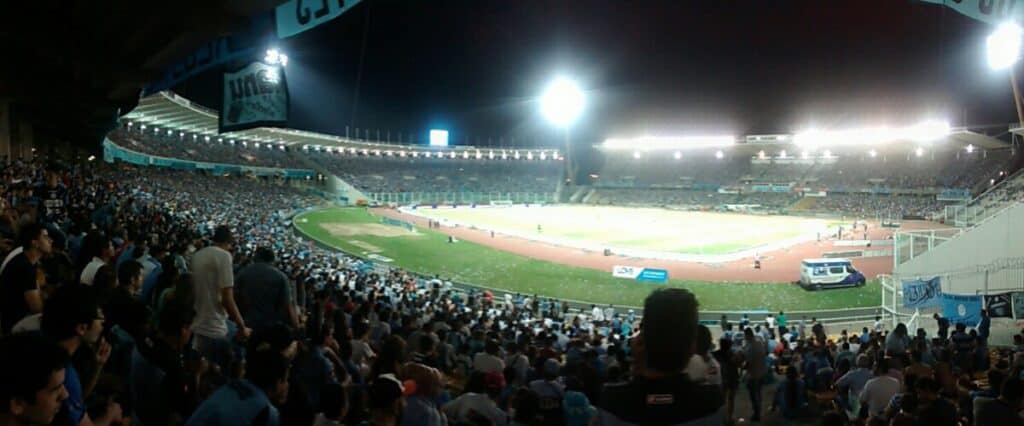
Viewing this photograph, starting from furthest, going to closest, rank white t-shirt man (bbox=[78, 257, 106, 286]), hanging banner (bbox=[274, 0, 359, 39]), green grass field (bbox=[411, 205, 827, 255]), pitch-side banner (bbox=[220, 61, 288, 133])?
green grass field (bbox=[411, 205, 827, 255]) → pitch-side banner (bbox=[220, 61, 288, 133]) → hanging banner (bbox=[274, 0, 359, 39]) → white t-shirt man (bbox=[78, 257, 106, 286])

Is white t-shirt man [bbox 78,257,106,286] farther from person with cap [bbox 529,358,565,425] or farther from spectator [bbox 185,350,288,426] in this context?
person with cap [bbox 529,358,565,425]

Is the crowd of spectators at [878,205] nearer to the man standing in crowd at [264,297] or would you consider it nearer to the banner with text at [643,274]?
the banner with text at [643,274]

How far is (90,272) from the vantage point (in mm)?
5887

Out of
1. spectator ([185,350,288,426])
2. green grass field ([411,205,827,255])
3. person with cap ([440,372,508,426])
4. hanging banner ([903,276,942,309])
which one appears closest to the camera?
spectator ([185,350,288,426])

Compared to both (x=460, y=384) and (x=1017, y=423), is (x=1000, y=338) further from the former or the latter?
(x=460, y=384)

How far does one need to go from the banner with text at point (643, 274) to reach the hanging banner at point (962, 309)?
1166cm

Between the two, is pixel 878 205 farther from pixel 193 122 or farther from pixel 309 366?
pixel 309 366

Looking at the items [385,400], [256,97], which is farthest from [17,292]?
[256,97]

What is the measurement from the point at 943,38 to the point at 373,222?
48732 mm

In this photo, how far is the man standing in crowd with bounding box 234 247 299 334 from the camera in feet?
18.2

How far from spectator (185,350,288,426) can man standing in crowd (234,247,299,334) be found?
2.48 metres

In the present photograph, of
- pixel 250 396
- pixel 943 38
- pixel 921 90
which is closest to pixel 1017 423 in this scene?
pixel 250 396

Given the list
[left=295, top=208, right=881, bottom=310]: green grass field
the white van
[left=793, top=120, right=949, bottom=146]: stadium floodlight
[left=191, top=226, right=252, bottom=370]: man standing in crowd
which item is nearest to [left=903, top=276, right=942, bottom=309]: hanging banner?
[left=295, top=208, right=881, bottom=310]: green grass field

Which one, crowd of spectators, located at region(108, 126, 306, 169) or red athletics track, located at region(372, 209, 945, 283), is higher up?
crowd of spectators, located at region(108, 126, 306, 169)
